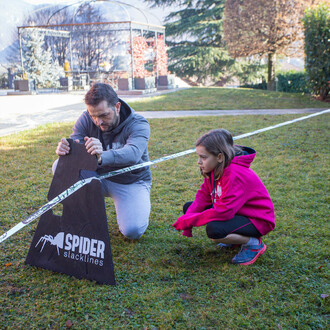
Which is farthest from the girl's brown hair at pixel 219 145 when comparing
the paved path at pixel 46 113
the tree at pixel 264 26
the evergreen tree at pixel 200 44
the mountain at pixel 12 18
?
the mountain at pixel 12 18

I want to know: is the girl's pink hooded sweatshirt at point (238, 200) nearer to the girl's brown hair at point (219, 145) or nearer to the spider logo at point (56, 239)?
the girl's brown hair at point (219, 145)

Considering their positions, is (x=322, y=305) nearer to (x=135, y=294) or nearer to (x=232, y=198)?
(x=232, y=198)

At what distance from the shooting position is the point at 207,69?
2797 cm

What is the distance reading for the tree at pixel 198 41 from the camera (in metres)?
26.5

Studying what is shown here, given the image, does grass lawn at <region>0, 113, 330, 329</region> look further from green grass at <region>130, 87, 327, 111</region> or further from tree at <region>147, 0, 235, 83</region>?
tree at <region>147, 0, 235, 83</region>

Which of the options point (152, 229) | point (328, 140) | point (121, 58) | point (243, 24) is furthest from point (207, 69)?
point (152, 229)

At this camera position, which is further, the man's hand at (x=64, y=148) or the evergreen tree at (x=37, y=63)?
the evergreen tree at (x=37, y=63)

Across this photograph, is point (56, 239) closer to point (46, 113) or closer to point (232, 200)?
point (232, 200)

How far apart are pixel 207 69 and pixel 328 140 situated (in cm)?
2224

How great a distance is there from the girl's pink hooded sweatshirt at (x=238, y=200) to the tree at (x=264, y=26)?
1426 centimetres

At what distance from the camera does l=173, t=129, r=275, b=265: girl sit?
265 centimetres

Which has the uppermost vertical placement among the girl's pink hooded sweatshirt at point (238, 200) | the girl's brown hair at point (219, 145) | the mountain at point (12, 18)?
the mountain at point (12, 18)

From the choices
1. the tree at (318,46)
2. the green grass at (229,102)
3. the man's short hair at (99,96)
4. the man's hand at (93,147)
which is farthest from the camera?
the green grass at (229,102)

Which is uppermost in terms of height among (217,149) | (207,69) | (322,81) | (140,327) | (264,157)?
(207,69)
